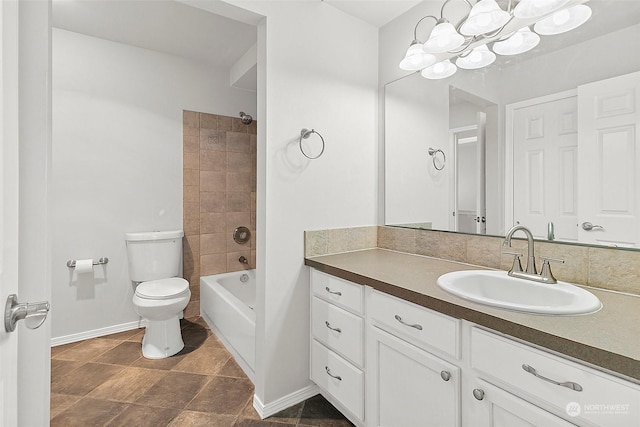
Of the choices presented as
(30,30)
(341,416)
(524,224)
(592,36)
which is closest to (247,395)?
(341,416)

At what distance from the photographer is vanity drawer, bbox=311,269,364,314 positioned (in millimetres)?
1508

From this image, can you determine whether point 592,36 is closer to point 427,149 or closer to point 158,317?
point 427,149

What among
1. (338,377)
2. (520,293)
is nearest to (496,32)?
(520,293)

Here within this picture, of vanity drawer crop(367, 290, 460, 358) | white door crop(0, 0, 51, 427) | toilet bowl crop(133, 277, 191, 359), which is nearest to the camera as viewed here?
white door crop(0, 0, 51, 427)

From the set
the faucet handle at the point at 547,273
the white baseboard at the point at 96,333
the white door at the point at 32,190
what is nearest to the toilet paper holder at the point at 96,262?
the white baseboard at the point at 96,333

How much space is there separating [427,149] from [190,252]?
232 cm

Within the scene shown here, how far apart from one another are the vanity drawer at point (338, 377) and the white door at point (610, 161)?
46.6 inches

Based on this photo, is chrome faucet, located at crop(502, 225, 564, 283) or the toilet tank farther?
the toilet tank

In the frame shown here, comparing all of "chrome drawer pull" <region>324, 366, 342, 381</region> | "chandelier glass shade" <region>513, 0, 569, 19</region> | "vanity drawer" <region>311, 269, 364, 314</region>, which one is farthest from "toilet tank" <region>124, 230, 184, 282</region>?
"chandelier glass shade" <region>513, 0, 569, 19</region>

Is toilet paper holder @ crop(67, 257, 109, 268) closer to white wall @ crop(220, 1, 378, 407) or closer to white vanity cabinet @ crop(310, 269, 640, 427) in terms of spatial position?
white wall @ crop(220, 1, 378, 407)

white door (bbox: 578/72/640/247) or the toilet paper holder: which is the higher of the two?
white door (bbox: 578/72/640/247)

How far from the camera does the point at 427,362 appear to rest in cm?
119

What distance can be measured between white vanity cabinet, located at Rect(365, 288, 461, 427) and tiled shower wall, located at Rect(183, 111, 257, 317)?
213cm

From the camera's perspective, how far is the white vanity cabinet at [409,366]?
3.66 ft
